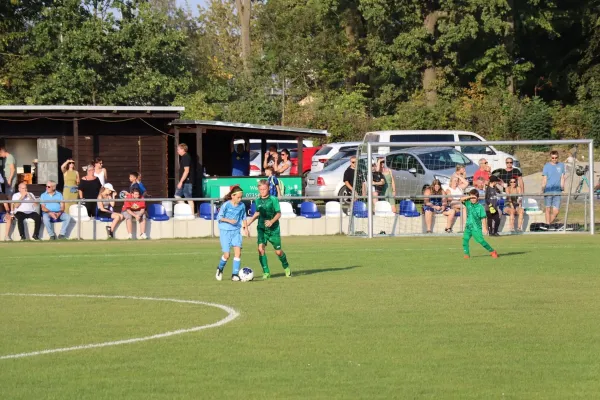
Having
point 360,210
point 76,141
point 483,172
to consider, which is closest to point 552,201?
point 483,172

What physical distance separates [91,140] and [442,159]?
10.2 metres

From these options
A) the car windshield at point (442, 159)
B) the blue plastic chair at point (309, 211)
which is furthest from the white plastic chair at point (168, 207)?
the car windshield at point (442, 159)

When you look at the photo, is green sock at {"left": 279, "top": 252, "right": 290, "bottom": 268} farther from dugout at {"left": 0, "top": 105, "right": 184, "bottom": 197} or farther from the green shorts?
dugout at {"left": 0, "top": 105, "right": 184, "bottom": 197}

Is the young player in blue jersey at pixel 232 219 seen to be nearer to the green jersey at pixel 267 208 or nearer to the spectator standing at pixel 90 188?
the green jersey at pixel 267 208

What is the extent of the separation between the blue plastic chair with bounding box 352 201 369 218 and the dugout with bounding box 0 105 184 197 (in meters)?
6.65

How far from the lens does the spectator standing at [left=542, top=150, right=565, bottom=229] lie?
95.1 ft

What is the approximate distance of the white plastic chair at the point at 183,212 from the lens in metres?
29.0

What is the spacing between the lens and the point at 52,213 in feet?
91.9

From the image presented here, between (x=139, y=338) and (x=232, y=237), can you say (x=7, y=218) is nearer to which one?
(x=232, y=237)

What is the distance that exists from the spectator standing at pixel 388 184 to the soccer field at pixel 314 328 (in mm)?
6404

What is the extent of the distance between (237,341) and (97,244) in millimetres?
15290

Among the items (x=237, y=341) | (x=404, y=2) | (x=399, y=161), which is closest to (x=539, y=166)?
(x=399, y=161)

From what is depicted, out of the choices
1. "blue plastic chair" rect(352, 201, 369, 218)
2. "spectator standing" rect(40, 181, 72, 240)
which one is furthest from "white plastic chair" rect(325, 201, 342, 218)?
"spectator standing" rect(40, 181, 72, 240)

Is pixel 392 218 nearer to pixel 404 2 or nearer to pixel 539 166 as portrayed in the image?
pixel 539 166
